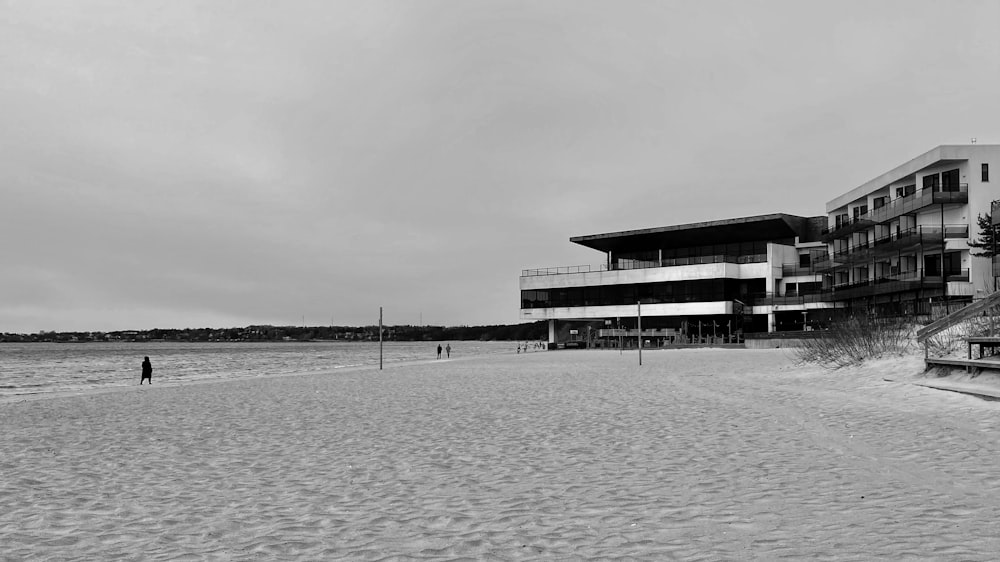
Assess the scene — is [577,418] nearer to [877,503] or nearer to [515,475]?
[515,475]

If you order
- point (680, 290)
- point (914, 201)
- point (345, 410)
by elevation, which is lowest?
point (345, 410)

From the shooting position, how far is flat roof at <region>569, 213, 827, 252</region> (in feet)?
276

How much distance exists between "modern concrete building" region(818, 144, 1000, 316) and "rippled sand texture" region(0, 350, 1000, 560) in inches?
1663

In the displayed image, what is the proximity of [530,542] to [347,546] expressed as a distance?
1.45 meters

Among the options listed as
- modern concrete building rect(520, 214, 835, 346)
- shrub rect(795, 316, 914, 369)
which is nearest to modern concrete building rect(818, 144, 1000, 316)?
modern concrete building rect(520, 214, 835, 346)

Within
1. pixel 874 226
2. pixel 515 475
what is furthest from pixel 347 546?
pixel 874 226

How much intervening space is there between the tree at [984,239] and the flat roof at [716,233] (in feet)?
85.0

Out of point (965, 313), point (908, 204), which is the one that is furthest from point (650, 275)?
point (965, 313)

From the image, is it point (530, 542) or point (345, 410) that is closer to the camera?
point (530, 542)

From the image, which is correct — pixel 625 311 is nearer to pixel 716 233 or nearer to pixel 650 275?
pixel 650 275

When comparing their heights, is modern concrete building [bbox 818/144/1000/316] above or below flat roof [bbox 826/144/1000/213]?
below

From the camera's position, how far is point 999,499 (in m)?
7.34

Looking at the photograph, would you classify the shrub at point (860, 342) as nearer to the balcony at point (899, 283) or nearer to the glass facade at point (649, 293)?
the balcony at point (899, 283)

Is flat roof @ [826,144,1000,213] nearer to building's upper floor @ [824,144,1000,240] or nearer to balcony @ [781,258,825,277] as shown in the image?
building's upper floor @ [824,144,1000,240]
